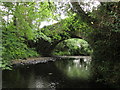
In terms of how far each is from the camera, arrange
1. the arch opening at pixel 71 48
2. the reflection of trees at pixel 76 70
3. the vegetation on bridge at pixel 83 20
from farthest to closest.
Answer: the arch opening at pixel 71 48 → the reflection of trees at pixel 76 70 → the vegetation on bridge at pixel 83 20

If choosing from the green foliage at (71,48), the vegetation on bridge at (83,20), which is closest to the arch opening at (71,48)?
the green foliage at (71,48)

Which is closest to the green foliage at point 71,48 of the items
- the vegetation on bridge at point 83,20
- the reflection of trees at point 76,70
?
the reflection of trees at point 76,70

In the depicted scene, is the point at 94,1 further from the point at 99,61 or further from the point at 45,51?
the point at 45,51

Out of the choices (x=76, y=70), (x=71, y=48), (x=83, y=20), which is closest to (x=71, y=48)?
(x=71, y=48)

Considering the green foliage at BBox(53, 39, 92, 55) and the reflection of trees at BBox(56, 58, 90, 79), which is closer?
the reflection of trees at BBox(56, 58, 90, 79)

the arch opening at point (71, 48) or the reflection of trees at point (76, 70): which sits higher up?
the arch opening at point (71, 48)

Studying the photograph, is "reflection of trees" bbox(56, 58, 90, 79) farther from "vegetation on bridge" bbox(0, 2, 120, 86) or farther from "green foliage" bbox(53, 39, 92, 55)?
"green foliage" bbox(53, 39, 92, 55)

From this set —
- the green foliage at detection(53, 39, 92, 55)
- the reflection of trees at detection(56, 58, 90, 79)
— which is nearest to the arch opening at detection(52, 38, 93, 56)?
the green foliage at detection(53, 39, 92, 55)

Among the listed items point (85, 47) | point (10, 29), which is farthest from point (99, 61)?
point (85, 47)

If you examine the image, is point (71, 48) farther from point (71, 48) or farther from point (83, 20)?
point (83, 20)

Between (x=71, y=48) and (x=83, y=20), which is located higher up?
(x=83, y=20)

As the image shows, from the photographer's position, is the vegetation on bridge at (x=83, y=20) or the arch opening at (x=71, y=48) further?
the arch opening at (x=71, y=48)

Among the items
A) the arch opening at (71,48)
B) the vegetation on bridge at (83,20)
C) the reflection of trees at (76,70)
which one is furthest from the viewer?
the arch opening at (71,48)

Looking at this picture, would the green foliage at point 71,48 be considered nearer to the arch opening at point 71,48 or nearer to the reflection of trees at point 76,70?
the arch opening at point 71,48
